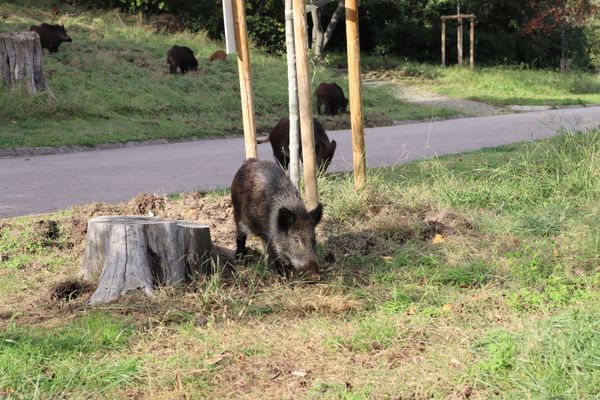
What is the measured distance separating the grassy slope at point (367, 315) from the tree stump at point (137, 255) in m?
0.21

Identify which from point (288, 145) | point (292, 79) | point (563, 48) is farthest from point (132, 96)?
point (563, 48)

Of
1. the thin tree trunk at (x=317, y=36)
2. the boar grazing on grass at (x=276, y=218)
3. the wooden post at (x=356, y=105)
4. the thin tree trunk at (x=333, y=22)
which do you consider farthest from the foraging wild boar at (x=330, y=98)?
the thin tree trunk at (x=333, y=22)

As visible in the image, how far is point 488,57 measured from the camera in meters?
39.4

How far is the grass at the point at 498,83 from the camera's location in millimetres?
25969

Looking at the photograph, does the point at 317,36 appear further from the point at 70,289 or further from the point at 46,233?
the point at 70,289

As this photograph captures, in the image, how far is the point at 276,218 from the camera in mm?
6172

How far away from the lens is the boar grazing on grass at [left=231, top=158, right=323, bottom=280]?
6.02m

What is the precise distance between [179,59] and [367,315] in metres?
17.4

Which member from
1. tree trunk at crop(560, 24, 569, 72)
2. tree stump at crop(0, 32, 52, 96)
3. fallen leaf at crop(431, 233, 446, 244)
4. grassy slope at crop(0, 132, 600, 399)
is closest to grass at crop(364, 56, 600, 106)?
tree trunk at crop(560, 24, 569, 72)

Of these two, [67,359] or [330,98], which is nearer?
[67,359]

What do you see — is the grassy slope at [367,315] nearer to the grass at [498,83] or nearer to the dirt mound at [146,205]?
the dirt mound at [146,205]

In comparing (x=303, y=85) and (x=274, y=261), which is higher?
(x=303, y=85)

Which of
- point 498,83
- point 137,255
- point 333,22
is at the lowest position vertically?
point 498,83

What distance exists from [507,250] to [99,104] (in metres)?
12.3
